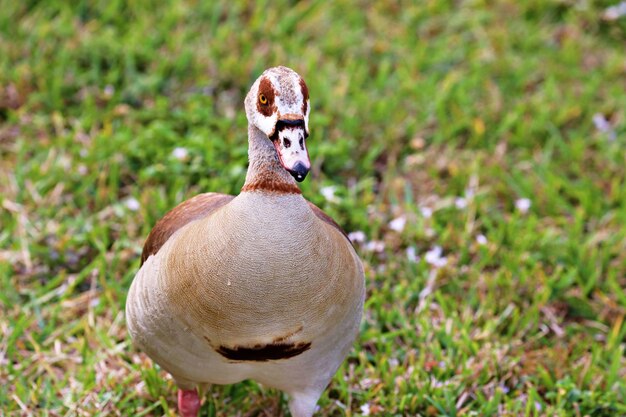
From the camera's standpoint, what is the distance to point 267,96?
2547mm

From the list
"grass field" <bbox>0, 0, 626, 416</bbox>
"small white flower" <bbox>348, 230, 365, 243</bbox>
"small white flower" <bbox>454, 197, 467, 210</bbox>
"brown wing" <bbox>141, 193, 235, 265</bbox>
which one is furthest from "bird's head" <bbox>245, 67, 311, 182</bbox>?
"small white flower" <bbox>454, 197, 467, 210</bbox>

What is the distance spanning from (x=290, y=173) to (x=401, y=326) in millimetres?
1633

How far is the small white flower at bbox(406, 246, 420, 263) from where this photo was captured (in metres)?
4.20

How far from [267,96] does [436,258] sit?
72.4 inches

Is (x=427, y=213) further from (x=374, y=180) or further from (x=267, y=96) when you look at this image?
(x=267, y=96)

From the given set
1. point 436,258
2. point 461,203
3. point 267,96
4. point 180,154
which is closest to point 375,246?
point 436,258

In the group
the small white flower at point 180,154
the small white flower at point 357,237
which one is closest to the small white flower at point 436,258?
the small white flower at point 357,237

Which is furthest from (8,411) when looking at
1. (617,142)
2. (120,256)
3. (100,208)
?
(617,142)

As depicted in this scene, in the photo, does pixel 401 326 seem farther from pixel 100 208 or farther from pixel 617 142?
pixel 617 142

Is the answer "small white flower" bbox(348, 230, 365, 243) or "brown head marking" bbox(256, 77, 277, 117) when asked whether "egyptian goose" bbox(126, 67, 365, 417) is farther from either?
"small white flower" bbox(348, 230, 365, 243)

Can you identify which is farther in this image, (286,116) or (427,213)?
(427,213)

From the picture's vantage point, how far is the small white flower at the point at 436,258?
4137mm

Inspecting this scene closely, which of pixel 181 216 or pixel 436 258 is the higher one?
pixel 181 216

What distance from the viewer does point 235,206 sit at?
8.49 ft
